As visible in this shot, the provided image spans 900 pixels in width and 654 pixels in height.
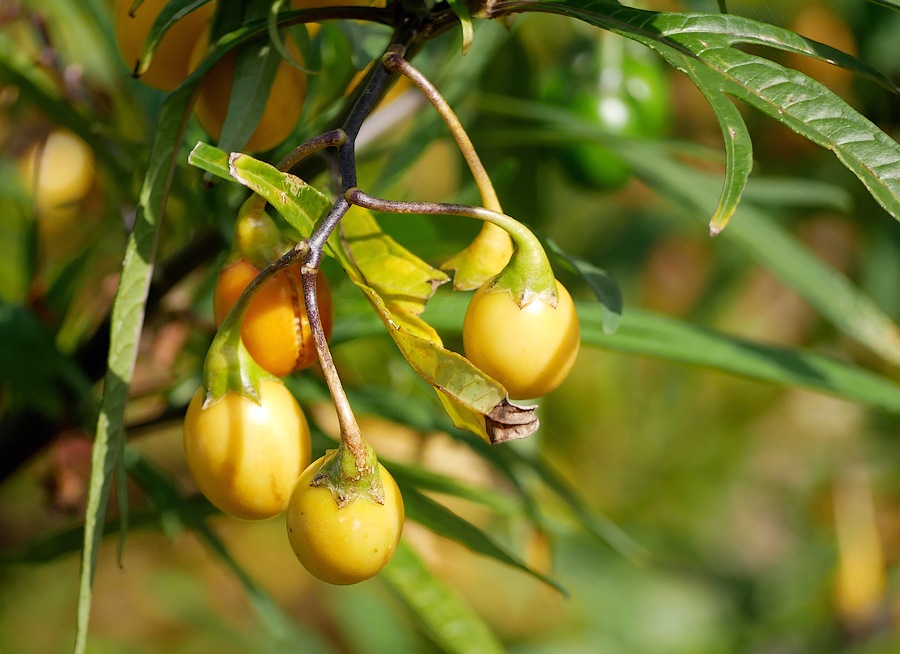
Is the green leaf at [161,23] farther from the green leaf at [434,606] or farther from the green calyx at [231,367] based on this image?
the green leaf at [434,606]

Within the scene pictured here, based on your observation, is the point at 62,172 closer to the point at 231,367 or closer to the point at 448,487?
the point at 448,487

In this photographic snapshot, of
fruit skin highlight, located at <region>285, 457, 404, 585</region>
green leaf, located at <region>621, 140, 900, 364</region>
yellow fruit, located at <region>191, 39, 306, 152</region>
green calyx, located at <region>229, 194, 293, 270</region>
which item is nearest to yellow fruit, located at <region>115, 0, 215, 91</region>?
yellow fruit, located at <region>191, 39, 306, 152</region>

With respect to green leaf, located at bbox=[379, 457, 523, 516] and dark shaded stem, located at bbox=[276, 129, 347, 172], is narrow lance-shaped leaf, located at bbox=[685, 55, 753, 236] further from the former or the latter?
green leaf, located at bbox=[379, 457, 523, 516]

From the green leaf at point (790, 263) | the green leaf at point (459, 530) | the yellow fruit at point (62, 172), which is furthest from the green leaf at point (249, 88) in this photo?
the yellow fruit at point (62, 172)

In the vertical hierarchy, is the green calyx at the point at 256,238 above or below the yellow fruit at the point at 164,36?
below

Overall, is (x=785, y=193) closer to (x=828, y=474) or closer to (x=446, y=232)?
(x=446, y=232)

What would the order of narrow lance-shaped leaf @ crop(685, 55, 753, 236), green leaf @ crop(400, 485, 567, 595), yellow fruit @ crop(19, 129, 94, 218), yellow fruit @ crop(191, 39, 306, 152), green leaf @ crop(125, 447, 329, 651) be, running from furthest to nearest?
1. yellow fruit @ crop(19, 129, 94, 218)
2. green leaf @ crop(125, 447, 329, 651)
3. green leaf @ crop(400, 485, 567, 595)
4. yellow fruit @ crop(191, 39, 306, 152)
5. narrow lance-shaped leaf @ crop(685, 55, 753, 236)

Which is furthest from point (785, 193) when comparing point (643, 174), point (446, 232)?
point (446, 232)
